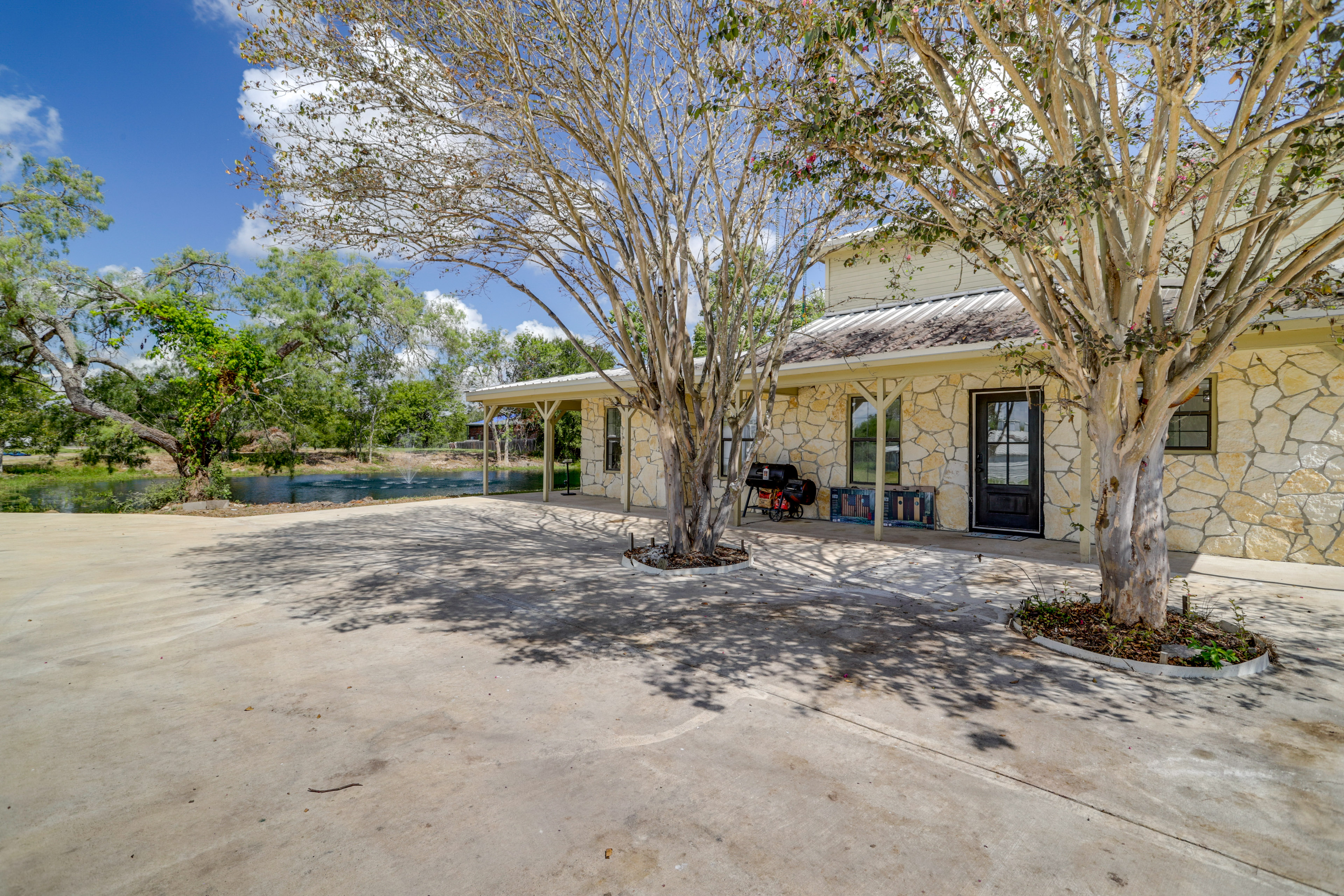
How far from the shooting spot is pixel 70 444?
61.2 feet

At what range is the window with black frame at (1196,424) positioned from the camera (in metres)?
7.05

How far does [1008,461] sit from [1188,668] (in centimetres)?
545

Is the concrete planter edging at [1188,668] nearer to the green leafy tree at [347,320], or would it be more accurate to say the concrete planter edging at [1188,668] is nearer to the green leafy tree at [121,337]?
the green leafy tree at [121,337]

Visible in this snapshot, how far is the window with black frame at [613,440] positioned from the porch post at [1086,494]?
29.2ft

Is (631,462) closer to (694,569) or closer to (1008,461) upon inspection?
(694,569)

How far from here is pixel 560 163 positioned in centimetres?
690

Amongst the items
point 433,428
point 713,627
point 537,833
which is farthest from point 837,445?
point 433,428

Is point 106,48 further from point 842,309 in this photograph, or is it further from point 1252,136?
point 1252,136

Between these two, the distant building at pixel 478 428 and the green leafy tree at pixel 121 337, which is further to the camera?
the distant building at pixel 478 428

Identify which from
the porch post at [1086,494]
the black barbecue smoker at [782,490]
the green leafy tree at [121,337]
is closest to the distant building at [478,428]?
the green leafy tree at [121,337]

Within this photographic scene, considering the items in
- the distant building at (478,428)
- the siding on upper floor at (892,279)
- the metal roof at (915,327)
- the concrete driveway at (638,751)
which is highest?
the siding on upper floor at (892,279)

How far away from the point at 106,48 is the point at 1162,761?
14644mm

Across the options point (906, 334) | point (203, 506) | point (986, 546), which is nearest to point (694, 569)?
point (986, 546)

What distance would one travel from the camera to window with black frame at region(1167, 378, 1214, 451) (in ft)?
23.1
